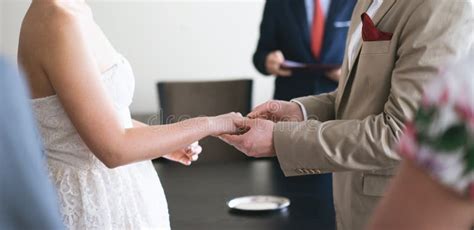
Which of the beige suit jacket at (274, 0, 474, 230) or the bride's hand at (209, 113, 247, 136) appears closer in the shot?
the beige suit jacket at (274, 0, 474, 230)

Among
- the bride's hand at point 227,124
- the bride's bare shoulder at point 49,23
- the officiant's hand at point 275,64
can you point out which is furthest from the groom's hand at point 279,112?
the officiant's hand at point 275,64

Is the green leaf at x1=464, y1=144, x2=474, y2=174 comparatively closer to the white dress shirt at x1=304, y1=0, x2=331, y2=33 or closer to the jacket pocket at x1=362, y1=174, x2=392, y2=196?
the jacket pocket at x1=362, y1=174, x2=392, y2=196

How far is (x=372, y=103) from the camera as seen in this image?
5.64ft

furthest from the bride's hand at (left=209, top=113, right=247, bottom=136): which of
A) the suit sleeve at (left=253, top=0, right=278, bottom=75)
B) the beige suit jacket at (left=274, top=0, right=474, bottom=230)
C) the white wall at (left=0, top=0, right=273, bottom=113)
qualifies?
the white wall at (left=0, top=0, right=273, bottom=113)

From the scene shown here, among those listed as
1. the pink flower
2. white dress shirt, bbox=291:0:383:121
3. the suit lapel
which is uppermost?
the pink flower

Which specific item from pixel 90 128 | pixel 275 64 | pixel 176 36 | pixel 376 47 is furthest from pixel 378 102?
pixel 176 36

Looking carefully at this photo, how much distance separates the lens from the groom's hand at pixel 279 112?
2.07 metres

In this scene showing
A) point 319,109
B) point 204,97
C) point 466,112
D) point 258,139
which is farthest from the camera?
point 204,97

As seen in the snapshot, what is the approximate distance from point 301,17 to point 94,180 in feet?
6.56

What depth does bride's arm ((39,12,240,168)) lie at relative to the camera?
1.58 meters

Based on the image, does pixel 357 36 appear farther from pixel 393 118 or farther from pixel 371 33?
pixel 393 118

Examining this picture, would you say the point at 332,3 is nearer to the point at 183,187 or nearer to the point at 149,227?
the point at 183,187

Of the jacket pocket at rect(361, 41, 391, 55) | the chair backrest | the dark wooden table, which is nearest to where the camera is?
the jacket pocket at rect(361, 41, 391, 55)

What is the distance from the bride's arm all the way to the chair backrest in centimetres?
199
